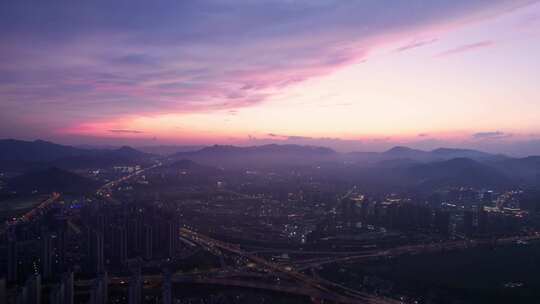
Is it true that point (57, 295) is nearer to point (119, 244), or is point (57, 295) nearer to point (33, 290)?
point (33, 290)

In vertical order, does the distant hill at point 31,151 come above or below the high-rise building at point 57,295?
above

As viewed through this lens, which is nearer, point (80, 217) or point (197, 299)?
point (197, 299)

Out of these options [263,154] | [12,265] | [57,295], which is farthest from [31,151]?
[57,295]

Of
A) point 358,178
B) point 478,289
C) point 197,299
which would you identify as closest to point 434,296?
point 478,289

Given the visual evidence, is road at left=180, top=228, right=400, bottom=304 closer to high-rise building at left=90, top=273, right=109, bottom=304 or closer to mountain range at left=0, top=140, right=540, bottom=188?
high-rise building at left=90, top=273, right=109, bottom=304

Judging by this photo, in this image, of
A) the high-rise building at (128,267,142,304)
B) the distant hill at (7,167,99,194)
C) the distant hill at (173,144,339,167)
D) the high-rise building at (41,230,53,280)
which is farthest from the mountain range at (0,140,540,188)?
the high-rise building at (128,267,142,304)

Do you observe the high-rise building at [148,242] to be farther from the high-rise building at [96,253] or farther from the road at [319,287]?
the road at [319,287]

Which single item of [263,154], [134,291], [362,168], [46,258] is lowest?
[134,291]

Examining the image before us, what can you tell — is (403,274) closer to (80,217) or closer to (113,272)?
(113,272)

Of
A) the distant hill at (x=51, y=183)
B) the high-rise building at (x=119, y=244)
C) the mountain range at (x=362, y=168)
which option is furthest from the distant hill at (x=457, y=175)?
the high-rise building at (x=119, y=244)
